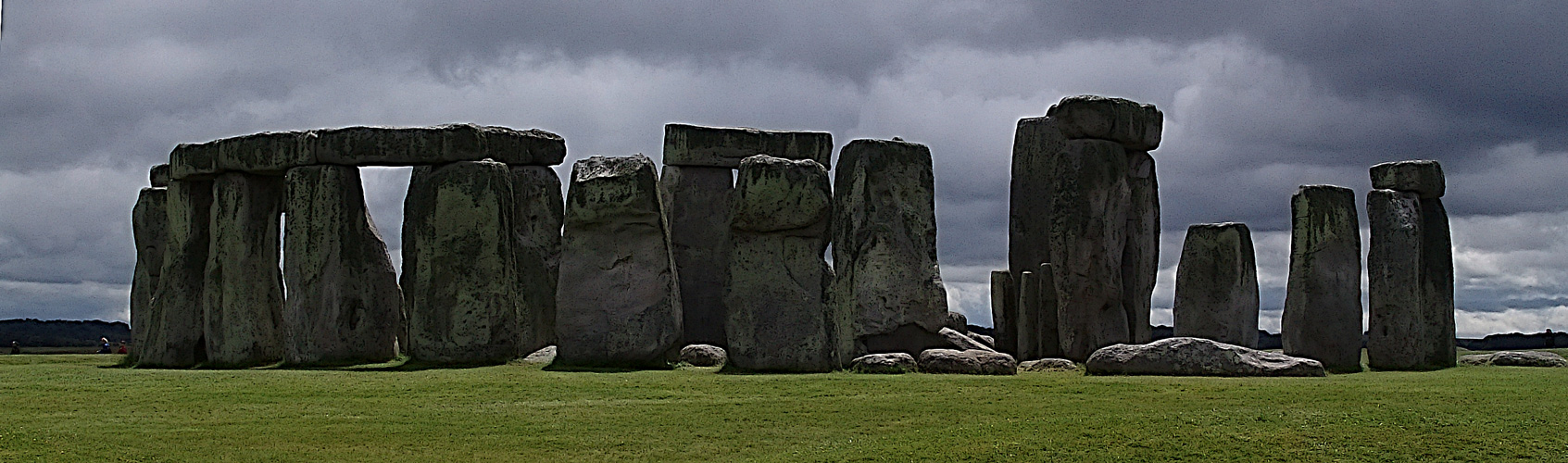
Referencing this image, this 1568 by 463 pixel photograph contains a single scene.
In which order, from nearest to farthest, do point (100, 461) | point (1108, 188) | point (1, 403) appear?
point (100, 461) → point (1, 403) → point (1108, 188)

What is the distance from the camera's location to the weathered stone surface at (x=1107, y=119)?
24.4m

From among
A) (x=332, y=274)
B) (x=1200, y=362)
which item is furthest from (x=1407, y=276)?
(x=332, y=274)

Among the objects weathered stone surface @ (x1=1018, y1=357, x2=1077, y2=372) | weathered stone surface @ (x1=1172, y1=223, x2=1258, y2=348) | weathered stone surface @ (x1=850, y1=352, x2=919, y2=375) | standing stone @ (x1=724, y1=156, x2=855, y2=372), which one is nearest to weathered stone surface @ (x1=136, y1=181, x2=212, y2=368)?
standing stone @ (x1=724, y1=156, x2=855, y2=372)

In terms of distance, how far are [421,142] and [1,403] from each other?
290 inches

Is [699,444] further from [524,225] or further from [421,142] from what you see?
[524,225]

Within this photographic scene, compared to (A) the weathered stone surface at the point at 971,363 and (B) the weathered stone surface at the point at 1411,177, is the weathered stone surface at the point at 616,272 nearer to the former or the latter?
(A) the weathered stone surface at the point at 971,363

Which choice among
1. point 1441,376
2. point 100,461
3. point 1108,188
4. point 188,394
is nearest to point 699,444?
point 100,461

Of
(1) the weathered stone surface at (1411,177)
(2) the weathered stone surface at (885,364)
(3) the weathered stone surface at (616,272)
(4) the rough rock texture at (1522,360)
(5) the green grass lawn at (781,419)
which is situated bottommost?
(5) the green grass lawn at (781,419)

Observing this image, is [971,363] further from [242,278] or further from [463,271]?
[242,278]

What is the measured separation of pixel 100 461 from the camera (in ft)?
40.9

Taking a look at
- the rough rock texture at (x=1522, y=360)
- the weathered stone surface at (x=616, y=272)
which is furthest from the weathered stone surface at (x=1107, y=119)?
the weathered stone surface at (x=616, y=272)

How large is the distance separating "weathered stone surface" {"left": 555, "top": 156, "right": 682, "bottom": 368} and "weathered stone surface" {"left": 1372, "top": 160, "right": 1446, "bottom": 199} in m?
10.5

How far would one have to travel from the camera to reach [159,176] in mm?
30594

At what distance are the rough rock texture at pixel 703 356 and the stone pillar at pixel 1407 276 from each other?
8994 millimetres
